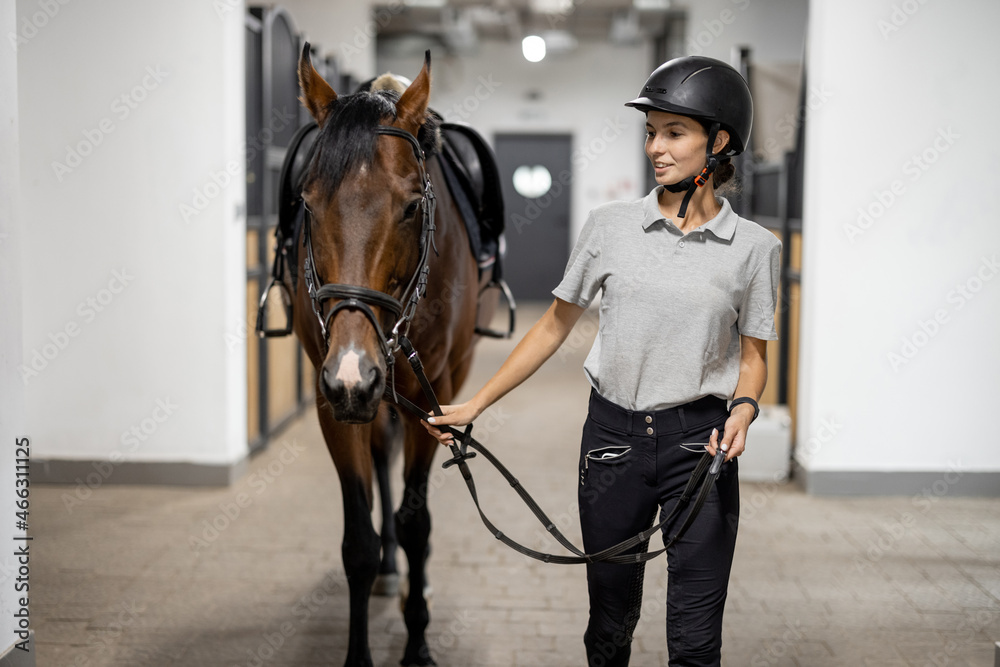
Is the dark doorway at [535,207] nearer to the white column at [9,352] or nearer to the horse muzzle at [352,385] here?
the white column at [9,352]

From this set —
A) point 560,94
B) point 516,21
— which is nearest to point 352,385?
point 516,21

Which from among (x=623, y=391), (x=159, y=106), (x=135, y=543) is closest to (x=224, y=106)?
(x=159, y=106)

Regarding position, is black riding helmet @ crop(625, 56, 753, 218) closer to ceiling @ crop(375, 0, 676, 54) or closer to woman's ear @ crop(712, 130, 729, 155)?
woman's ear @ crop(712, 130, 729, 155)

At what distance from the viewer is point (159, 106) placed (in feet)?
14.5

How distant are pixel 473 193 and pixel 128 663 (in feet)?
5.74

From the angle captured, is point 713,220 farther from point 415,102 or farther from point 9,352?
point 9,352

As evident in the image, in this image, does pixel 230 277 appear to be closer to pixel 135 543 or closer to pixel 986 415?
pixel 135 543

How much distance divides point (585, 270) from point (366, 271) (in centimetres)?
44

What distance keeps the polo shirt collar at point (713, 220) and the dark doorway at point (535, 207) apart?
470 inches

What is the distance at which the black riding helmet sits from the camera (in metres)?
1.72

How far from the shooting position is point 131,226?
14.6 ft

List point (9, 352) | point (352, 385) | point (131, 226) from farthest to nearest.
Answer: point (131, 226)
point (9, 352)
point (352, 385)

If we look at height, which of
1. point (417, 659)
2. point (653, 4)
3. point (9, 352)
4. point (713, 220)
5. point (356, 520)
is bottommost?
point (417, 659)

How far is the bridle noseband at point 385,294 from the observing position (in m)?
1.75
